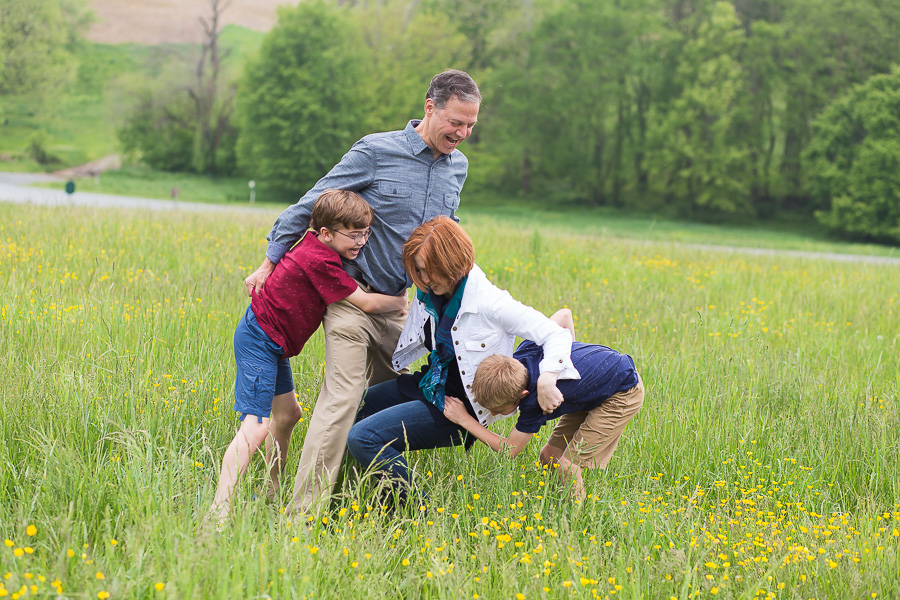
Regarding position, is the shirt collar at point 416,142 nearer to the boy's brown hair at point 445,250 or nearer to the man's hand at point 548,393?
the boy's brown hair at point 445,250

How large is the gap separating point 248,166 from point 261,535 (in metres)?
42.4

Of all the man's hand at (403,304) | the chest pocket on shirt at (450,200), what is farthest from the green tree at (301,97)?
the man's hand at (403,304)

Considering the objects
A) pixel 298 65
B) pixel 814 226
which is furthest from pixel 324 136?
pixel 814 226

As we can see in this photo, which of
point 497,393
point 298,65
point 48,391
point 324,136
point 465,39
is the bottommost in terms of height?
point 48,391

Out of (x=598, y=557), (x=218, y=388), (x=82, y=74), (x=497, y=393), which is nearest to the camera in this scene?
(x=598, y=557)

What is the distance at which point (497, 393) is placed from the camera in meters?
2.94

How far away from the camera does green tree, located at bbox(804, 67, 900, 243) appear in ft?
98.1

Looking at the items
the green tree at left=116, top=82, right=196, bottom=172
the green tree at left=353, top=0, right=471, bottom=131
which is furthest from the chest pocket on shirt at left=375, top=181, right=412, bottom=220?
the green tree at left=116, top=82, right=196, bottom=172

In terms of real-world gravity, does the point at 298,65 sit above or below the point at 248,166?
above

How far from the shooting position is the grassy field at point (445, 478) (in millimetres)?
2375

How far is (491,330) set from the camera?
122 inches

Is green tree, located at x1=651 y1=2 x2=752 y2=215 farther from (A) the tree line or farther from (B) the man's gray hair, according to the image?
(B) the man's gray hair

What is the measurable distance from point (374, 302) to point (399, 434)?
0.66 meters

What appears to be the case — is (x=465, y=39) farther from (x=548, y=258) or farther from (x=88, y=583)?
(x=88, y=583)
